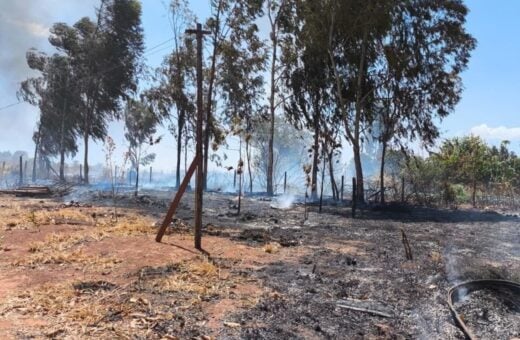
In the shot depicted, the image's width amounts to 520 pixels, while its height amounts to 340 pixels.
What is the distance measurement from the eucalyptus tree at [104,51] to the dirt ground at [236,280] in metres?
25.8

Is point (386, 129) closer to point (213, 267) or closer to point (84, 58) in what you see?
point (213, 267)

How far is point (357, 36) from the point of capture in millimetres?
23000

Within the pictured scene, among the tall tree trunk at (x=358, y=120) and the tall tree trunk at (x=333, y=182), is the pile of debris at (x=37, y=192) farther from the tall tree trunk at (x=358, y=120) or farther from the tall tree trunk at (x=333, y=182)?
the tall tree trunk at (x=358, y=120)

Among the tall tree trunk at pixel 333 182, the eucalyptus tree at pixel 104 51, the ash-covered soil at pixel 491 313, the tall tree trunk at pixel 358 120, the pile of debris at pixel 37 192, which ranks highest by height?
the eucalyptus tree at pixel 104 51

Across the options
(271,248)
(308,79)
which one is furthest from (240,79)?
(271,248)

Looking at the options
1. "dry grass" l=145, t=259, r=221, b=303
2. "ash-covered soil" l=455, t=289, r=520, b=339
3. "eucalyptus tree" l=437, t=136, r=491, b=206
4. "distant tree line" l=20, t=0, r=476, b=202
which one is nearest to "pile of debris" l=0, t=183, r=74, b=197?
"distant tree line" l=20, t=0, r=476, b=202

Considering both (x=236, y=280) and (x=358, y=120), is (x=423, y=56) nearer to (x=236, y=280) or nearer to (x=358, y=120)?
(x=358, y=120)

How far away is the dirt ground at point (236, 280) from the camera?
5.18 m

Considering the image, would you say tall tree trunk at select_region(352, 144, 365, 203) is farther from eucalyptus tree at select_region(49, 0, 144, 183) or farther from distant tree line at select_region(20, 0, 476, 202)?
eucalyptus tree at select_region(49, 0, 144, 183)

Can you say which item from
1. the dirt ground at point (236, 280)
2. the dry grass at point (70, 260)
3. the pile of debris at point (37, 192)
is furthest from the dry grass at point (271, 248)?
the pile of debris at point (37, 192)

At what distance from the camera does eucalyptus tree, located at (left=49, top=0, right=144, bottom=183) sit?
3591cm

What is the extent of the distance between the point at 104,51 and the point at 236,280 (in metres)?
32.9

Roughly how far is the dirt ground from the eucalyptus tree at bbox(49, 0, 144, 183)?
25.8 meters

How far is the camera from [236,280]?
23.6ft
